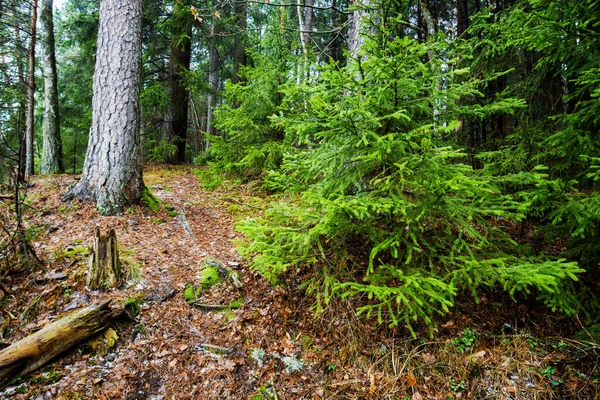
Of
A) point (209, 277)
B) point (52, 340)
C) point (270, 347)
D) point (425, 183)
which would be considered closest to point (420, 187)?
point (425, 183)

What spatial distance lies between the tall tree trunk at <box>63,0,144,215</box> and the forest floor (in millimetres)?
1528

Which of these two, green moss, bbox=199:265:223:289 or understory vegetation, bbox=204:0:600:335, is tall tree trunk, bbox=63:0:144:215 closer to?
green moss, bbox=199:265:223:289

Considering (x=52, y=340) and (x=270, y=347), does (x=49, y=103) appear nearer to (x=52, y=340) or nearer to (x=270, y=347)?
(x=52, y=340)

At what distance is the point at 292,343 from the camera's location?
3189 millimetres

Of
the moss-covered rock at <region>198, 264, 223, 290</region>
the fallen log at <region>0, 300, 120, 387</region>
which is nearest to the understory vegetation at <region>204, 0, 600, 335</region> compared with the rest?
the moss-covered rock at <region>198, 264, 223, 290</region>

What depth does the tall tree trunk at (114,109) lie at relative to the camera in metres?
5.23

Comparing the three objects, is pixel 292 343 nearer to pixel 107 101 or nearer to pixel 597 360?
pixel 597 360

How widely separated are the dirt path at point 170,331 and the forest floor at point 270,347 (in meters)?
0.01

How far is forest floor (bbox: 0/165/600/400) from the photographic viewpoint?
8.77ft

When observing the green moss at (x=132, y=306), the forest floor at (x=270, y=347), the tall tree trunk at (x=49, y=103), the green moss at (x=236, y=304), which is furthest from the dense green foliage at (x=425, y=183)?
the tall tree trunk at (x=49, y=103)

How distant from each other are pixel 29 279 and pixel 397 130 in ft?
14.8

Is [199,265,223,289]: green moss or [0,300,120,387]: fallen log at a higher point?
[199,265,223,289]: green moss

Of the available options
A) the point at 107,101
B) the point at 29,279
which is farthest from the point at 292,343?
the point at 107,101

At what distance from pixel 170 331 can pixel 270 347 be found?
1081mm
